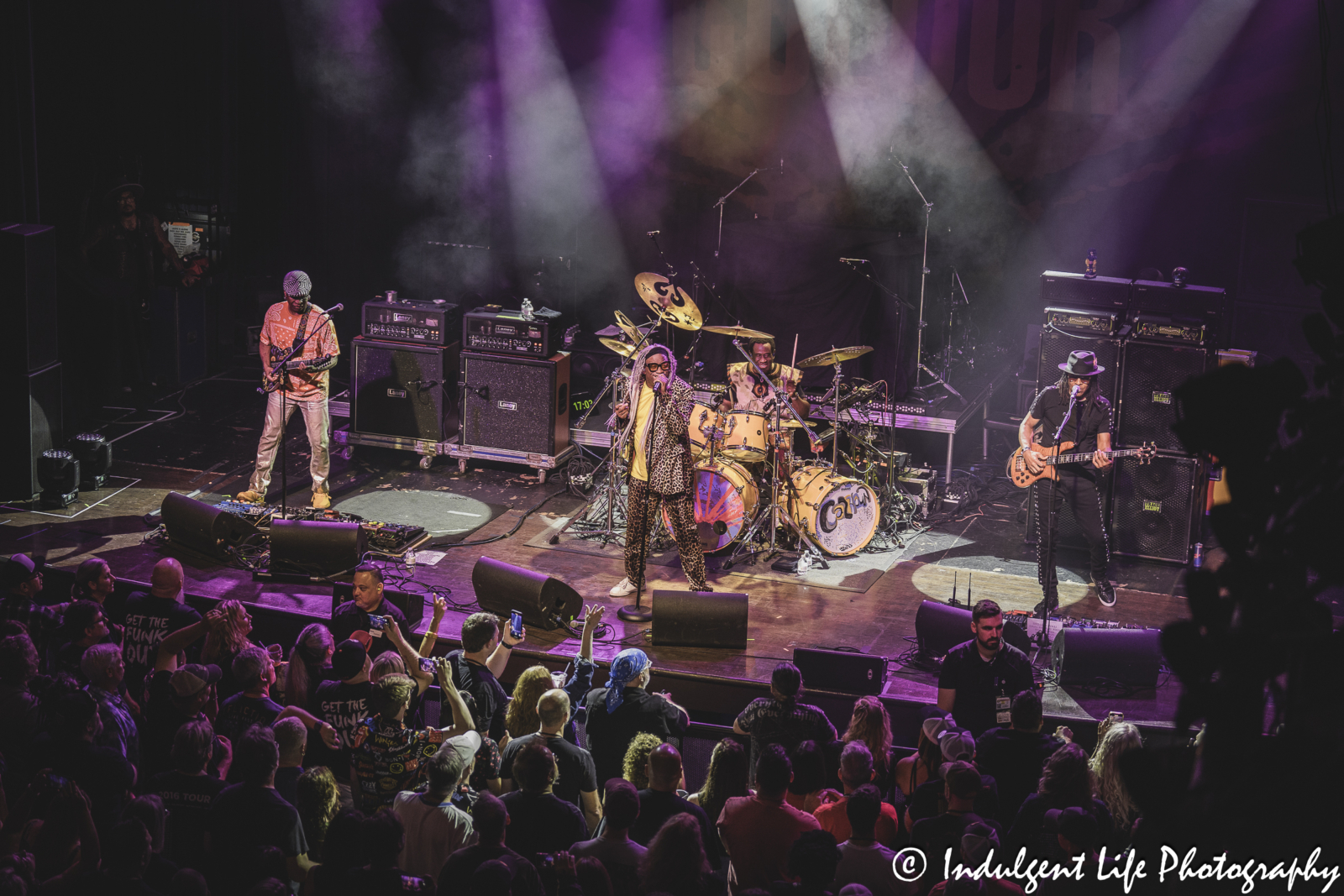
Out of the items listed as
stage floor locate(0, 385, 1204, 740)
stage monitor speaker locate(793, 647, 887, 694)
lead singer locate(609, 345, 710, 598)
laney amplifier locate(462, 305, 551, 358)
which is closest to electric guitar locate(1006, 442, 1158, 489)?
stage floor locate(0, 385, 1204, 740)

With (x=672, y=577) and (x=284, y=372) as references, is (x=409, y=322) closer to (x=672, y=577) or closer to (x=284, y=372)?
(x=284, y=372)

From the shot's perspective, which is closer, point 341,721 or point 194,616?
point 341,721

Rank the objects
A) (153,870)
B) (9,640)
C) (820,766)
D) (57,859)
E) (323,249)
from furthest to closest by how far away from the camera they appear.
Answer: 1. (323,249)
2. (9,640)
3. (820,766)
4. (57,859)
5. (153,870)

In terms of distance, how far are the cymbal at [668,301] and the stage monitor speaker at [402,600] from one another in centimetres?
307

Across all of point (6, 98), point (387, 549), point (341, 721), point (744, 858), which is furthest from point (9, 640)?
point (6, 98)

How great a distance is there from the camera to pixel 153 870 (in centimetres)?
441

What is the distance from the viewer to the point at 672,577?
1013 centimetres

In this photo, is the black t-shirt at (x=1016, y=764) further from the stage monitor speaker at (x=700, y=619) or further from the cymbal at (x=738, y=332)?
the cymbal at (x=738, y=332)

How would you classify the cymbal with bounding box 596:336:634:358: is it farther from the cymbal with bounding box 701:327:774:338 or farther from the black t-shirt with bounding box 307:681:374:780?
the black t-shirt with bounding box 307:681:374:780

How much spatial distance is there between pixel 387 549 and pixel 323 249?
6.42 m

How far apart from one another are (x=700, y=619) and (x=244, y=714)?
3.41 meters

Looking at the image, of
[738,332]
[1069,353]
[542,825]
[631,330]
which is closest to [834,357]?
[738,332]

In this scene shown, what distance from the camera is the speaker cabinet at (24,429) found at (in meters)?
11.2

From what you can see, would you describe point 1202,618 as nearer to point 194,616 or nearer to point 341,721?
point 341,721
